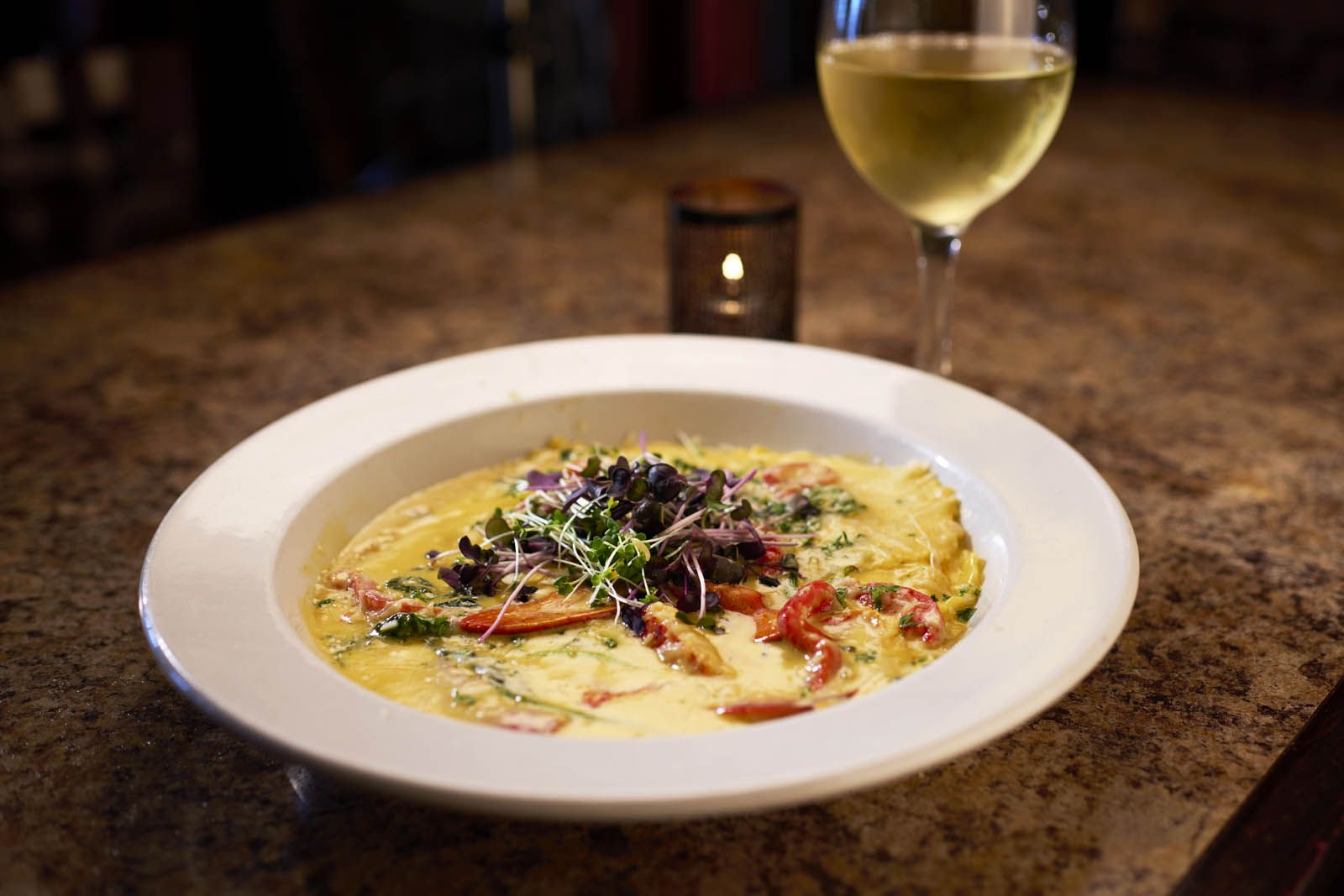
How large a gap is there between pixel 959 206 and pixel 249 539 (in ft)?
2.88

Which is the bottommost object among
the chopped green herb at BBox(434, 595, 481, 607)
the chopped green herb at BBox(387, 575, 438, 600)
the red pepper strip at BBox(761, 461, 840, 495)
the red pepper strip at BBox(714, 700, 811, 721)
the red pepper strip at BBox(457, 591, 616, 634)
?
the chopped green herb at BBox(387, 575, 438, 600)

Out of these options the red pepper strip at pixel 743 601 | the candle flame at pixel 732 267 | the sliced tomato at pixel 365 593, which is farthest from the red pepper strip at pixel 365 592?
the candle flame at pixel 732 267

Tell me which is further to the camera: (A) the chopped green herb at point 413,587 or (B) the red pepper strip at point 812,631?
(A) the chopped green herb at point 413,587

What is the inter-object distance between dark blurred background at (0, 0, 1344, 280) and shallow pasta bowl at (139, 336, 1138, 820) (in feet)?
8.64

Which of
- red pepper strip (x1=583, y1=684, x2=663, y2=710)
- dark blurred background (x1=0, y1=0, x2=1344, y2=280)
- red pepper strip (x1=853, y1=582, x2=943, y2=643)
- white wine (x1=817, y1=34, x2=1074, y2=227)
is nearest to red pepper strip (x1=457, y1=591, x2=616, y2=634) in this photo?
red pepper strip (x1=583, y1=684, x2=663, y2=710)

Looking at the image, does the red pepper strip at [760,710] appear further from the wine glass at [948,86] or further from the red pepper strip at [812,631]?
the wine glass at [948,86]

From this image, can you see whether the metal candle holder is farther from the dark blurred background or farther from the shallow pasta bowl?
the dark blurred background

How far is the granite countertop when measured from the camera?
0.88m

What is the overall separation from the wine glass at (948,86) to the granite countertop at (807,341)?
436mm

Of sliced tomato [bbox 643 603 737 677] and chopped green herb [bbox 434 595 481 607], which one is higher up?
sliced tomato [bbox 643 603 737 677]

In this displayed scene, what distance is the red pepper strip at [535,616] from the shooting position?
100 cm

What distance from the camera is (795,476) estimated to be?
50.6 inches

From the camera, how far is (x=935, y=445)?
124 centimetres

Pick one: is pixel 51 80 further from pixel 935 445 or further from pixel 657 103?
pixel 935 445
